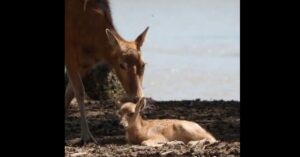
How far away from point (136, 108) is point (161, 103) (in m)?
4.41

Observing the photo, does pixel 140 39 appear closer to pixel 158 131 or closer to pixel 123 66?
pixel 123 66

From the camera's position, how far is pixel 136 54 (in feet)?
26.9

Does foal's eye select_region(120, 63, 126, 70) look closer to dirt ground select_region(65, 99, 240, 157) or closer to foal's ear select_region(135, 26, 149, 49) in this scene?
foal's ear select_region(135, 26, 149, 49)

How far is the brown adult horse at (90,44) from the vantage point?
8.44 metres

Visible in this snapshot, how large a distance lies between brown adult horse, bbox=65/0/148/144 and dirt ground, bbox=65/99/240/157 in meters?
0.65

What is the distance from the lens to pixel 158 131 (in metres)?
8.01

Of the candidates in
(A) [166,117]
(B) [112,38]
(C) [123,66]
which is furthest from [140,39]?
(A) [166,117]

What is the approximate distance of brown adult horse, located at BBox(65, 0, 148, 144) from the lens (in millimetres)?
8438
